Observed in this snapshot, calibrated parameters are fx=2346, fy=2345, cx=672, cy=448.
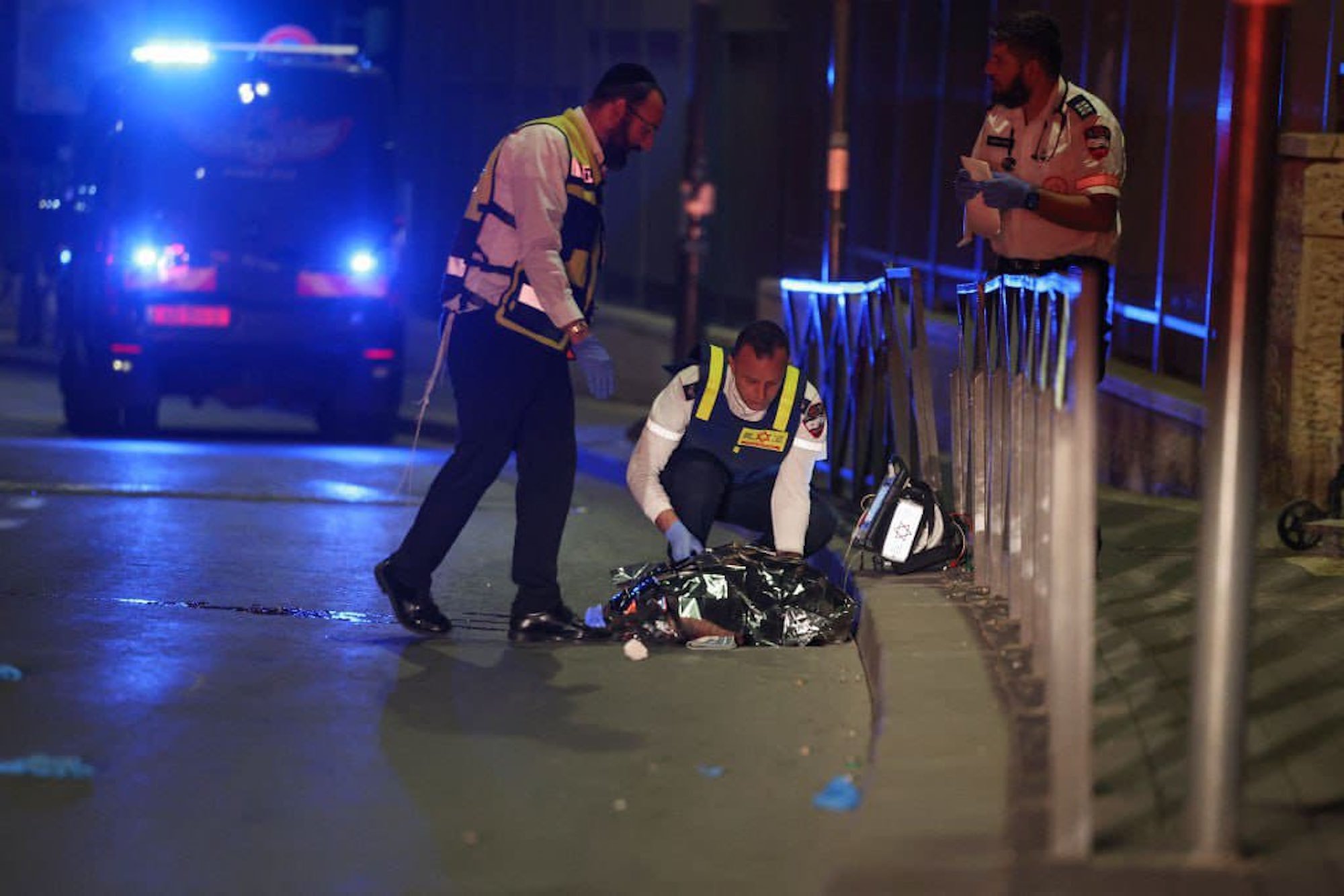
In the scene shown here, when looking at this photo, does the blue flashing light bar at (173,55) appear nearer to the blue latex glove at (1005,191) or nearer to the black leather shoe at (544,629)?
the black leather shoe at (544,629)

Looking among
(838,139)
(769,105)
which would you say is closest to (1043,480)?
(838,139)

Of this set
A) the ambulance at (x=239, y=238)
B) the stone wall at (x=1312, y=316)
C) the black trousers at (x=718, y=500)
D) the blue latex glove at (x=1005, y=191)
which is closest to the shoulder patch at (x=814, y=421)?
the black trousers at (x=718, y=500)

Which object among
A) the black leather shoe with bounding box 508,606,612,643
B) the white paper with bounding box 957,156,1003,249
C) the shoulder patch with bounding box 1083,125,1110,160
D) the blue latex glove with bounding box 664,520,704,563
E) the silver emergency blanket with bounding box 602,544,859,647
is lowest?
the black leather shoe with bounding box 508,606,612,643

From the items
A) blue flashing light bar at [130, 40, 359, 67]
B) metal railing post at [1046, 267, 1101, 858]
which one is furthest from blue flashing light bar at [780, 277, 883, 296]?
blue flashing light bar at [130, 40, 359, 67]

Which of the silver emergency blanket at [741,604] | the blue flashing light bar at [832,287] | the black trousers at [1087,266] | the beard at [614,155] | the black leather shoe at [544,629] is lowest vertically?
the black leather shoe at [544,629]

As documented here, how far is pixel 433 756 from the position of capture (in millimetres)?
5863

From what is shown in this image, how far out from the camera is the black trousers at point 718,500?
8.03 m

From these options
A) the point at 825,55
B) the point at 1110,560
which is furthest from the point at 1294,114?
the point at 825,55

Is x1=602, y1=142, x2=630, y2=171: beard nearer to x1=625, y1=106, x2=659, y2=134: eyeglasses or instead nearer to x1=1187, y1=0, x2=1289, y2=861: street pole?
x1=625, y1=106, x2=659, y2=134: eyeglasses

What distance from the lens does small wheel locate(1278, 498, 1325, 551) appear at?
848cm

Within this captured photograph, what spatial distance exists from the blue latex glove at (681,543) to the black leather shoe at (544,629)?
1.53 ft

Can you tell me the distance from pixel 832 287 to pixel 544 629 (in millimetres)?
3300

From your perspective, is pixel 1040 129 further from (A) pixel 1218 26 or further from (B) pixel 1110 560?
(A) pixel 1218 26

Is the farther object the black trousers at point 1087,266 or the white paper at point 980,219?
the white paper at point 980,219
